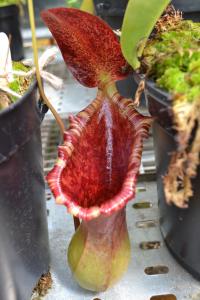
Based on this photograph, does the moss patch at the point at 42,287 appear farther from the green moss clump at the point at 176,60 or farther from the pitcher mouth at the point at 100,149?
the green moss clump at the point at 176,60

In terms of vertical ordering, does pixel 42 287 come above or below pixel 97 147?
below

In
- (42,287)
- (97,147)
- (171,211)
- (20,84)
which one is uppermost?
(20,84)

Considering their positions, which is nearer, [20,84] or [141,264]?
[20,84]

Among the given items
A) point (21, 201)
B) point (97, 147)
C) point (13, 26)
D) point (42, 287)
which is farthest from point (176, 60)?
point (13, 26)

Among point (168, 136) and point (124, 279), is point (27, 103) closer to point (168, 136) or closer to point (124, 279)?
point (168, 136)

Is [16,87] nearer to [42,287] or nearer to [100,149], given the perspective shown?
[100,149]

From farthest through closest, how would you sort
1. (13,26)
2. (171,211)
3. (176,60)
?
(13,26)
(171,211)
(176,60)
